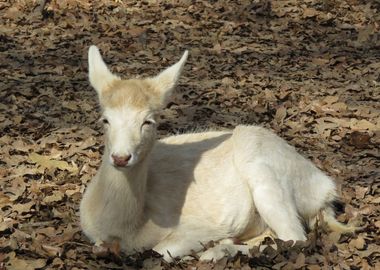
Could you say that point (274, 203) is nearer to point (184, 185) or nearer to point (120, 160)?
point (184, 185)

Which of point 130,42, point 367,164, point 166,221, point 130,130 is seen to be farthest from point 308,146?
point 130,42

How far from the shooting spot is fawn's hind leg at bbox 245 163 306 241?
19.8ft

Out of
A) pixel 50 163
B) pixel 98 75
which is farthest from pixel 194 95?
pixel 98 75

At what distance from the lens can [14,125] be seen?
9.02m

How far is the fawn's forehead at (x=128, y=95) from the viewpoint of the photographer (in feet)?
18.3

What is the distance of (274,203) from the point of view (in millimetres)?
6133

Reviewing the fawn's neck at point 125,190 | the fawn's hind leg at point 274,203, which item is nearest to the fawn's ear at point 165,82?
the fawn's neck at point 125,190

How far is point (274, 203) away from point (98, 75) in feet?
6.12

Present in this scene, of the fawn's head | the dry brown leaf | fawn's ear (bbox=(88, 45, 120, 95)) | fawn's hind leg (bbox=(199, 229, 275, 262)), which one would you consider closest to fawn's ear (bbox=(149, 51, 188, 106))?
the fawn's head

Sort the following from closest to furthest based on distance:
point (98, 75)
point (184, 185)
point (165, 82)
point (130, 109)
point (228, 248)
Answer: point (130, 109) < point (228, 248) < point (165, 82) < point (98, 75) < point (184, 185)

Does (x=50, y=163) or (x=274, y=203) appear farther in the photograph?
(x=50, y=163)

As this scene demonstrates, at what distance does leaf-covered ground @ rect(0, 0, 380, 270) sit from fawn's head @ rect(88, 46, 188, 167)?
918mm

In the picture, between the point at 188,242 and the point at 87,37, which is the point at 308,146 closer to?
the point at 188,242

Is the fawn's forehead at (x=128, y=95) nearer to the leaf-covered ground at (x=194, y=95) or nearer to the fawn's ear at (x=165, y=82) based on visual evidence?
the fawn's ear at (x=165, y=82)
